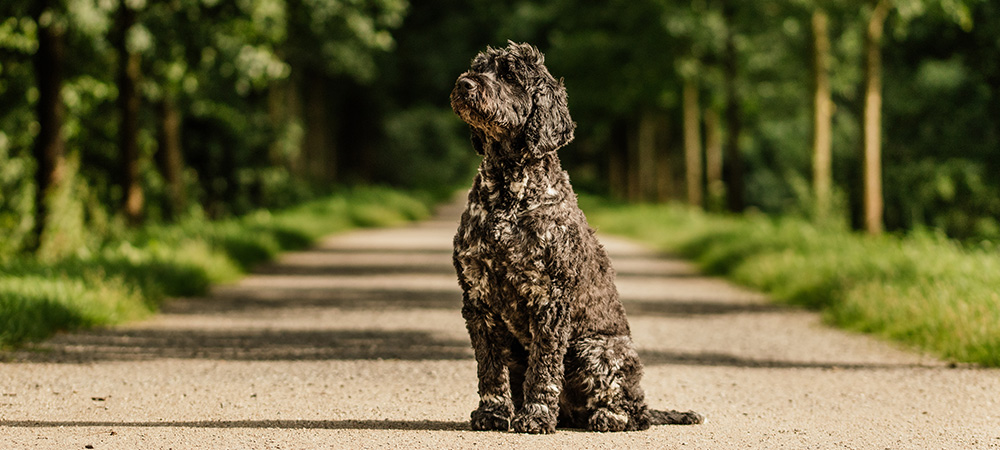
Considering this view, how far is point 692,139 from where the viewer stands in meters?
28.0

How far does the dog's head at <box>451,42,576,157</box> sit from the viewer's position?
4.83 meters

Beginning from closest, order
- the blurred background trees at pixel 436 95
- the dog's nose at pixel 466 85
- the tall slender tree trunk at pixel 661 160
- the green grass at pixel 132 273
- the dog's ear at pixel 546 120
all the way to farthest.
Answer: the dog's nose at pixel 466 85 → the dog's ear at pixel 546 120 → the green grass at pixel 132 273 → the blurred background trees at pixel 436 95 → the tall slender tree trunk at pixel 661 160

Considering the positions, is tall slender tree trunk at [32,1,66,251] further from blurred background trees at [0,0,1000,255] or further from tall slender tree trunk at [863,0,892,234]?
tall slender tree trunk at [863,0,892,234]

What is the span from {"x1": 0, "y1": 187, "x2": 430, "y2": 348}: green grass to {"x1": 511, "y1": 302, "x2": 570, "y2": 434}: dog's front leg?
463 cm

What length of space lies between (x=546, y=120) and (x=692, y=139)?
2352 centimetres

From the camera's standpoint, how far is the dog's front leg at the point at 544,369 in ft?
16.9

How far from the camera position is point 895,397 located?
21.9ft

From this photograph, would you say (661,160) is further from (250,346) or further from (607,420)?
(607,420)

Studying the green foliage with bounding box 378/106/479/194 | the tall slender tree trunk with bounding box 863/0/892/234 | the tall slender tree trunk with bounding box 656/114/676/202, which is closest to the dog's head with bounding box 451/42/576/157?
the tall slender tree trunk with bounding box 863/0/892/234

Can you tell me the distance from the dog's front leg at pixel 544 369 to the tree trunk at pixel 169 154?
53.7 ft

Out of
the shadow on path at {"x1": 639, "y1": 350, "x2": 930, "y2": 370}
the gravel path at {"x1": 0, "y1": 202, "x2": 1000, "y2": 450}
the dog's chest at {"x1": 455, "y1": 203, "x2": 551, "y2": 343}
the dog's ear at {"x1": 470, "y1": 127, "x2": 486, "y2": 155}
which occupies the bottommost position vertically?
the shadow on path at {"x1": 639, "y1": 350, "x2": 930, "y2": 370}

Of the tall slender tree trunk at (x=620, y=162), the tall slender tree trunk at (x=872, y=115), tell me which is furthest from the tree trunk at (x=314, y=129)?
the tall slender tree trunk at (x=872, y=115)

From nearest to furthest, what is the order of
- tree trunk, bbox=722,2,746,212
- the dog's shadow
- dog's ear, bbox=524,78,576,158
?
1. dog's ear, bbox=524,78,576,158
2. the dog's shadow
3. tree trunk, bbox=722,2,746,212

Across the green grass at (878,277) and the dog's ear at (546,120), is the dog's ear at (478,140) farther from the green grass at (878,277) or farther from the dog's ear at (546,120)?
the green grass at (878,277)
